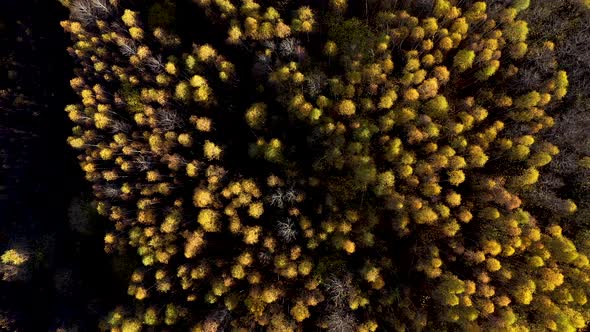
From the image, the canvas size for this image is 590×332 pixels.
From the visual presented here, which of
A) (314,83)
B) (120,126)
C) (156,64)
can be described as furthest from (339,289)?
(156,64)

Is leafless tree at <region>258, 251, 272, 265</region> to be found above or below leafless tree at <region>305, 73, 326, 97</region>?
below

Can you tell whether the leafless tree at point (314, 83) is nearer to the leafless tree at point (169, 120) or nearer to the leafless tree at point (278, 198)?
the leafless tree at point (278, 198)

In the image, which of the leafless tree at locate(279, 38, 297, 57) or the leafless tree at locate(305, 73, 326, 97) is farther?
the leafless tree at locate(279, 38, 297, 57)

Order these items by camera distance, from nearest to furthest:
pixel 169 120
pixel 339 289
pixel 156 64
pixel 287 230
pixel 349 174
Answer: pixel 339 289 → pixel 287 230 → pixel 349 174 → pixel 169 120 → pixel 156 64

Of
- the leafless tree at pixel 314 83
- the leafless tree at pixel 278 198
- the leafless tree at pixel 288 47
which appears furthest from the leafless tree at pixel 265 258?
the leafless tree at pixel 288 47

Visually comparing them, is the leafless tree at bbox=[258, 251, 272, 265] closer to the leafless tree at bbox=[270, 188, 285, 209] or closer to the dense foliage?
the dense foliage

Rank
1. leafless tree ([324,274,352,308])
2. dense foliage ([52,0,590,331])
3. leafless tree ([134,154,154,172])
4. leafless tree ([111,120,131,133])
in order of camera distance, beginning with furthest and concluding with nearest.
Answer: leafless tree ([111,120,131,133]) → leafless tree ([134,154,154,172]) → leafless tree ([324,274,352,308]) → dense foliage ([52,0,590,331])

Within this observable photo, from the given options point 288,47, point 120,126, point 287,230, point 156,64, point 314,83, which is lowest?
point 120,126

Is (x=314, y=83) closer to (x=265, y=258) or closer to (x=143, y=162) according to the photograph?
(x=265, y=258)

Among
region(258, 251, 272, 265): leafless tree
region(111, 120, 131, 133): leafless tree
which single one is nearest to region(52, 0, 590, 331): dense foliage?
region(258, 251, 272, 265): leafless tree

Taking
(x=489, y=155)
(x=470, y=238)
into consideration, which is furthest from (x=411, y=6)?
(x=470, y=238)
